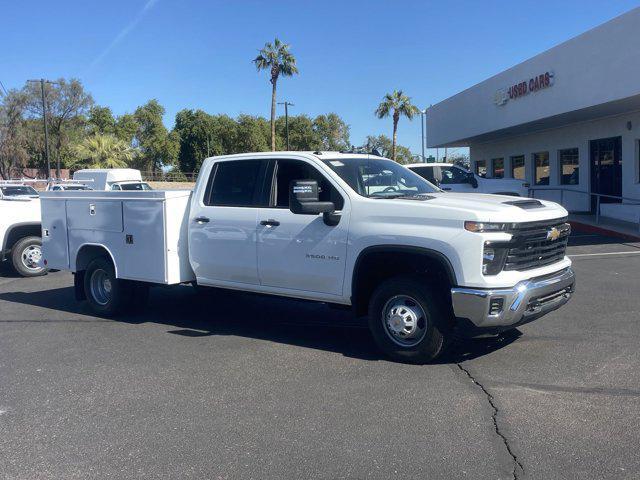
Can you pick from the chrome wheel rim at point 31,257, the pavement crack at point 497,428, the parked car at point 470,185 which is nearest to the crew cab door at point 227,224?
the pavement crack at point 497,428

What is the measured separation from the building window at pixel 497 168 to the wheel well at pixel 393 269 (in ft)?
75.8

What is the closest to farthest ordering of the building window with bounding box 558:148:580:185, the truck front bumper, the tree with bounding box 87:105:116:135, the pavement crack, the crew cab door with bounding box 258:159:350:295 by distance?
1. the pavement crack
2. the truck front bumper
3. the crew cab door with bounding box 258:159:350:295
4. the building window with bounding box 558:148:580:185
5. the tree with bounding box 87:105:116:135

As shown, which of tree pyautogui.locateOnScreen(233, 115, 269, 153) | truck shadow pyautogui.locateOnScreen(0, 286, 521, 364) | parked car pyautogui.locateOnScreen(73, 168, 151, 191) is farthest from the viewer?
tree pyautogui.locateOnScreen(233, 115, 269, 153)

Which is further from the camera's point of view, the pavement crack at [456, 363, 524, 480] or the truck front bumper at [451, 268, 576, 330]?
the truck front bumper at [451, 268, 576, 330]

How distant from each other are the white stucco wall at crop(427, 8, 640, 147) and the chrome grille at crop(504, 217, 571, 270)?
422 inches

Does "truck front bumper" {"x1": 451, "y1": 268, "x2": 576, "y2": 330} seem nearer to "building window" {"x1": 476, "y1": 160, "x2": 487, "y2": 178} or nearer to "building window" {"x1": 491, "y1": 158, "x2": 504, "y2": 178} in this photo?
"building window" {"x1": 491, "y1": 158, "x2": 504, "y2": 178}

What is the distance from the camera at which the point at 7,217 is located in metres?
Result: 11.9

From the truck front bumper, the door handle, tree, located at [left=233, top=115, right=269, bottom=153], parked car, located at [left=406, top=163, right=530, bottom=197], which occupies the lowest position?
the truck front bumper

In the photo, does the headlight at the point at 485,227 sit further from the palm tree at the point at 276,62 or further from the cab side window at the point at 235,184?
the palm tree at the point at 276,62

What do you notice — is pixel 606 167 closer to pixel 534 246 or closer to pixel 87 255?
pixel 534 246

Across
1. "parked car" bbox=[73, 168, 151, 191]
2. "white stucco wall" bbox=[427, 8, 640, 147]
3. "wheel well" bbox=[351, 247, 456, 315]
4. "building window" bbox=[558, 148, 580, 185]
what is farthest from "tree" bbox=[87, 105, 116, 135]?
"wheel well" bbox=[351, 247, 456, 315]

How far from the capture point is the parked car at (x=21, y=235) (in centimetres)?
1195

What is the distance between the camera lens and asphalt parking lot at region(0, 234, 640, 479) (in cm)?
411

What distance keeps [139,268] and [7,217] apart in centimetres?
540
